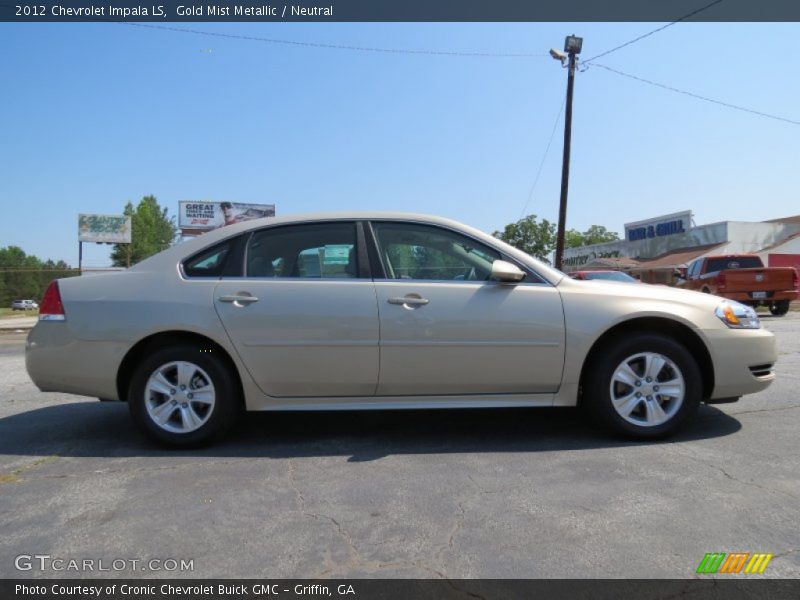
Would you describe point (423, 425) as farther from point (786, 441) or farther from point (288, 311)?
point (786, 441)

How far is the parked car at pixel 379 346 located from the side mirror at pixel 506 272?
0.01m

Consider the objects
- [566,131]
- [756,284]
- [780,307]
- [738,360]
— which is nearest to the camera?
[738,360]

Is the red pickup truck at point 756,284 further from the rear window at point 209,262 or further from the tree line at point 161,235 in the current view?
the tree line at point 161,235

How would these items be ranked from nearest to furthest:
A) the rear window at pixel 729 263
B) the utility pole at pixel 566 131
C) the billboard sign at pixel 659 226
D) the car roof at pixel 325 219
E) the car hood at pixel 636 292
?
the car hood at pixel 636 292 → the car roof at pixel 325 219 → the rear window at pixel 729 263 → the utility pole at pixel 566 131 → the billboard sign at pixel 659 226

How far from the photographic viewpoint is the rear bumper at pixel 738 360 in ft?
12.0

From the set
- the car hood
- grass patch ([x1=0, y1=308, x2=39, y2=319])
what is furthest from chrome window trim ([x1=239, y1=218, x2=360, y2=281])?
grass patch ([x1=0, y1=308, x2=39, y2=319])

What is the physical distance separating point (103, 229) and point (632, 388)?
39.8 metres

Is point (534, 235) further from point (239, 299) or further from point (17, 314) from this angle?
point (239, 299)

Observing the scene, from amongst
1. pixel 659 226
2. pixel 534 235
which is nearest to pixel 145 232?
pixel 534 235

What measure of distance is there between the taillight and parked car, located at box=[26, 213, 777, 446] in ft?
0.04

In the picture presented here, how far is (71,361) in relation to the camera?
3629 mm

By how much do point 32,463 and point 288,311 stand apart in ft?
6.28

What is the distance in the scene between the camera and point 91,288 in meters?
3.69

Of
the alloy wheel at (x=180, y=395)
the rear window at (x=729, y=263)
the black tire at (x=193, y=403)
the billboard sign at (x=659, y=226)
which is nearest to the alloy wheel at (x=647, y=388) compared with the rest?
the black tire at (x=193, y=403)
